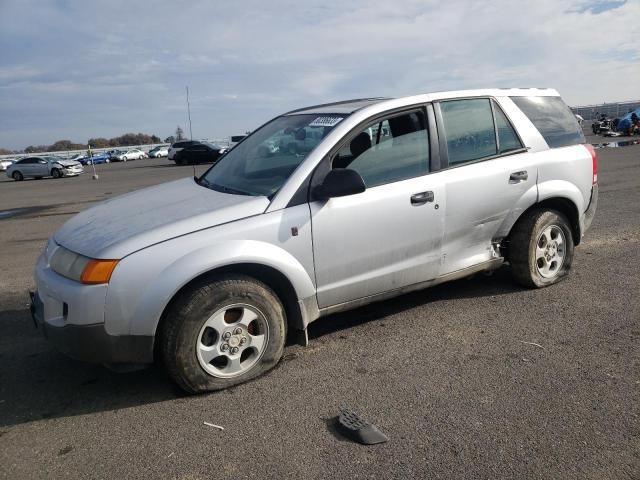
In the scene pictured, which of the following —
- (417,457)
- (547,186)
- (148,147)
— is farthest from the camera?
(148,147)

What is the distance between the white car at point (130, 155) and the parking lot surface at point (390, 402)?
5466 cm

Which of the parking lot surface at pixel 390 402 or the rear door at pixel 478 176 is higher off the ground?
the rear door at pixel 478 176

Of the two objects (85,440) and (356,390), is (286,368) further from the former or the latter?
(85,440)

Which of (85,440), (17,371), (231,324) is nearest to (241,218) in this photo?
(231,324)

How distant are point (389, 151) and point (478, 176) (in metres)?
0.82

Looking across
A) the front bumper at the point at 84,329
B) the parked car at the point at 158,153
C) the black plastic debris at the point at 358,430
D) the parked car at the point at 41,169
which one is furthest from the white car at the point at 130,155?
the black plastic debris at the point at 358,430

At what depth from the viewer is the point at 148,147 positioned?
218 feet

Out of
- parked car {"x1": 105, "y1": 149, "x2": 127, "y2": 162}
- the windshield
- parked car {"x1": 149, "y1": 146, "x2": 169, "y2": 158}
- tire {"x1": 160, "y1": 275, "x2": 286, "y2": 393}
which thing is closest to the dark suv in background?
parked car {"x1": 105, "y1": 149, "x2": 127, "y2": 162}

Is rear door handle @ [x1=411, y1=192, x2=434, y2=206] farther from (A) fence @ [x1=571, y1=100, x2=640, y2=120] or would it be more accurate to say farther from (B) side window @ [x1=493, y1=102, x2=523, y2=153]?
(A) fence @ [x1=571, y1=100, x2=640, y2=120]

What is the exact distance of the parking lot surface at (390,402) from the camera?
2.60m

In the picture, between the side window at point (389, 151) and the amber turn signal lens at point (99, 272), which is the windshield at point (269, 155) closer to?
the side window at point (389, 151)

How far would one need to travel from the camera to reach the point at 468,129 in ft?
14.3

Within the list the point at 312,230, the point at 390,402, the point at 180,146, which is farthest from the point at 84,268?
the point at 180,146

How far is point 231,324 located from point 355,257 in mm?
980
